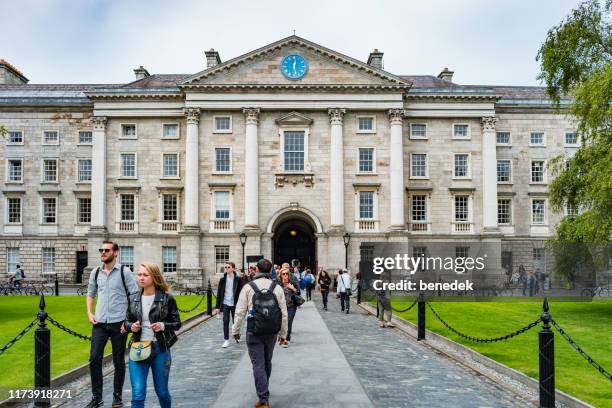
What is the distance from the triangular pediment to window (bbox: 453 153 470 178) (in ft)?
22.0

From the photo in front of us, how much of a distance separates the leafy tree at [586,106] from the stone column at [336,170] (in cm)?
1999

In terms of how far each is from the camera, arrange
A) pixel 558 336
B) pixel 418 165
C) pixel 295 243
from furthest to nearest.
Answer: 1. pixel 295 243
2. pixel 418 165
3. pixel 558 336

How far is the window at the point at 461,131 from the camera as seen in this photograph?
4681 cm

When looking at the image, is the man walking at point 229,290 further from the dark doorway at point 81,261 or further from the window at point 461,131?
the dark doorway at point 81,261

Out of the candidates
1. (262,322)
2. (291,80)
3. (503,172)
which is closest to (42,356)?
(262,322)

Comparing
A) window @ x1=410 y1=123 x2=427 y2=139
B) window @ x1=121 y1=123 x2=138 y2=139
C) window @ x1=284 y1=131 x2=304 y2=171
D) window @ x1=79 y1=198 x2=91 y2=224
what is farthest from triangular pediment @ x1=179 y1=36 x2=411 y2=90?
window @ x1=79 y1=198 x2=91 y2=224

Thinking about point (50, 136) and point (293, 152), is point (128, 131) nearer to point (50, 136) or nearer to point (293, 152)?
point (50, 136)

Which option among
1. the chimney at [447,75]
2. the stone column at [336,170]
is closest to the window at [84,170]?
the stone column at [336,170]

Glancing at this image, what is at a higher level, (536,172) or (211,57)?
(211,57)

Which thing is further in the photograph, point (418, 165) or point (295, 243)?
point (295, 243)

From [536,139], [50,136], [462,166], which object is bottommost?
[462,166]

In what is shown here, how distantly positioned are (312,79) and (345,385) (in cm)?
3626

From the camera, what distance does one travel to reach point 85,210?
47.8 m

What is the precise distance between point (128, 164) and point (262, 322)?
38985mm
